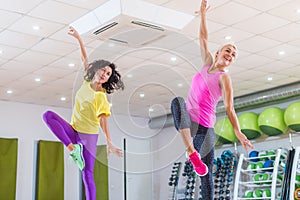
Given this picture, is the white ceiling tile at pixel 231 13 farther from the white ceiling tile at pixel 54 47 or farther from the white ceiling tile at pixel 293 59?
the white ceiling tile at pixel 54 47

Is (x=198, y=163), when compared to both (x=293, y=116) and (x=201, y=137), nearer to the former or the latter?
(x=201, y=137)

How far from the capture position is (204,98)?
182cm

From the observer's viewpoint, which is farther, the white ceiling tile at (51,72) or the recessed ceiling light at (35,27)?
the white ceiling tile at (51,72)

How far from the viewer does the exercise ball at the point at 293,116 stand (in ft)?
25.5

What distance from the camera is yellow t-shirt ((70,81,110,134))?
1957 mm

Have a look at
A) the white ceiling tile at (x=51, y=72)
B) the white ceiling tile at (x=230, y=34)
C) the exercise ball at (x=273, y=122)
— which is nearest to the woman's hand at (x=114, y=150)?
the white ceiling tile at (x=230, y=34)

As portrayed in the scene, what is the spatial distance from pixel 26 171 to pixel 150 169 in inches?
322

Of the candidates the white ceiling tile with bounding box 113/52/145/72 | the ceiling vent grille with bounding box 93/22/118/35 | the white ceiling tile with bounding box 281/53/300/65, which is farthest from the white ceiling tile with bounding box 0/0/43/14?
the white ceiling tile with bounding box 281/53/300/65

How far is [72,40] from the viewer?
19.5 feet

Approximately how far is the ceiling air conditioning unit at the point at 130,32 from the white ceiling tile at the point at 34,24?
11.4 feet

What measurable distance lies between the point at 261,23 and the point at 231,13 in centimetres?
58

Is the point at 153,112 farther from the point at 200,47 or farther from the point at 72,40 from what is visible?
the point at 72,40

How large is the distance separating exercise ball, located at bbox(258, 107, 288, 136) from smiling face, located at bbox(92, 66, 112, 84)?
6.75m

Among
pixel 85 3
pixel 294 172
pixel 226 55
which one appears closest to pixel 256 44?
pixel 294 172
